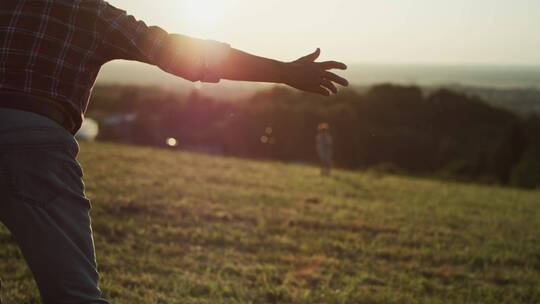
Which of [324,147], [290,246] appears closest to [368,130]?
[324,147]

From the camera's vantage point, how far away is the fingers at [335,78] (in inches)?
91.3

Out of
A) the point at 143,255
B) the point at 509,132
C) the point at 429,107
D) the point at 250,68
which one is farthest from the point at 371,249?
the point at 429,107

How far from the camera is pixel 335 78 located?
7.65 feet

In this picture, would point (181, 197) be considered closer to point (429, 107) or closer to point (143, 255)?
point (143, 255)

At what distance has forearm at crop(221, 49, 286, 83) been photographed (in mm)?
2217

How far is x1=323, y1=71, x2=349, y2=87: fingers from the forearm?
184mm

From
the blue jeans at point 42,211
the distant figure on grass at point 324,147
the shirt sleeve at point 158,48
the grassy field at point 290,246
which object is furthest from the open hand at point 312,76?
the distant figure on grass at point 324,147

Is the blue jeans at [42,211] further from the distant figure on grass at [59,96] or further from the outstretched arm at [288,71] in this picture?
the outstretched arm at [288,71]

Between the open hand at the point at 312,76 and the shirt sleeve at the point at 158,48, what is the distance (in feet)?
0.86

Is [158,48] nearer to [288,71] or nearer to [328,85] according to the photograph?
[288,71]

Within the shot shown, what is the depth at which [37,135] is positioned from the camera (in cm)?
192

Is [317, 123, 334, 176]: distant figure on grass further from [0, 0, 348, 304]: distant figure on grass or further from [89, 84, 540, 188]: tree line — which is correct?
[89, 84, 540, 188]: tree line

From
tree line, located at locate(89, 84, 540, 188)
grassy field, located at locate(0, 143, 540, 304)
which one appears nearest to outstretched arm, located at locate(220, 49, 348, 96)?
grassy field, located at locate(0, 143, 540, 304)

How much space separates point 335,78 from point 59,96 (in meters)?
1.02
